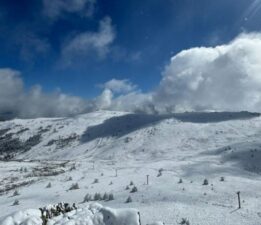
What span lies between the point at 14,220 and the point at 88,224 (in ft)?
6.96

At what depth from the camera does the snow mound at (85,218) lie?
8.87m

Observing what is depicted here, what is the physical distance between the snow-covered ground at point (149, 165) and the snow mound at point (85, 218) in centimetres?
242

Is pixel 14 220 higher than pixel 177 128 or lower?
lower

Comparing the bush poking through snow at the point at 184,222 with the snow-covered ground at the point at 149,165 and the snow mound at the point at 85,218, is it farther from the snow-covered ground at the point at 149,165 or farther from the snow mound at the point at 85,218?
the snow mound at the point at 85,218

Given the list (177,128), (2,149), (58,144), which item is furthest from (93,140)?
(2,149)

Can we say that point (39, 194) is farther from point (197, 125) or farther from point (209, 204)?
point (197, 125)

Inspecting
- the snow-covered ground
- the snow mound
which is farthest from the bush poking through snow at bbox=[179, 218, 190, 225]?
the snow mound

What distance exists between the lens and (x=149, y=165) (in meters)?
33.7

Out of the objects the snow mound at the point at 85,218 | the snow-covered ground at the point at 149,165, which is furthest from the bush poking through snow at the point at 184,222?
the snow mound at the point at 85,218

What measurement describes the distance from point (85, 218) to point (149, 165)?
976 inches

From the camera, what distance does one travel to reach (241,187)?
17172 millimetres

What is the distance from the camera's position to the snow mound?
8867mm

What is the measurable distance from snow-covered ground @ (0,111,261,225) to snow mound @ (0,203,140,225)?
242 cm

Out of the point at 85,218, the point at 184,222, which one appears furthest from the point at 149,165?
the point at 85,218
